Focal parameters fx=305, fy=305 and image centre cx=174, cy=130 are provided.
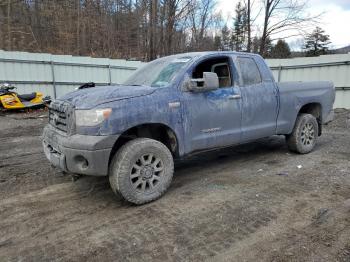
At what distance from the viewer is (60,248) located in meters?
2.94

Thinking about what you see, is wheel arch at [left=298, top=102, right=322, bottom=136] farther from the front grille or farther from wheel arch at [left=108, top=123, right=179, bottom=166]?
the front grille

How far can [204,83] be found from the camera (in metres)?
4.27

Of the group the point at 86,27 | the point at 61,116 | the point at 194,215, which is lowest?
the point at 194,215

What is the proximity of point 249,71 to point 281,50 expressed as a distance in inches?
1594

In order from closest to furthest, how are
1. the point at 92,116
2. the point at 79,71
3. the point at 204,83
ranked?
the point at 92,116, the point at 204,83, the point at 79,71

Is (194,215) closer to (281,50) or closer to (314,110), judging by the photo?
(314,110)

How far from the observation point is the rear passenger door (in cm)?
502

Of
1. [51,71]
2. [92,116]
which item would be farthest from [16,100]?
[92,116]

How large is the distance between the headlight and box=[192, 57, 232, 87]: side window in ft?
6.16

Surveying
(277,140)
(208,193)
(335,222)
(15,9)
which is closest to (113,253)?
(208,193)

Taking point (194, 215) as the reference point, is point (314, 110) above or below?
above

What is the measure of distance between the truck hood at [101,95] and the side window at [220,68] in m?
1.20

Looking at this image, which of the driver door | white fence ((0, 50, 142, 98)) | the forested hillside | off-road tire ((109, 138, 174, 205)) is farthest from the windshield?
the forested hillside

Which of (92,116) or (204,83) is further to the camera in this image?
(204,83)
